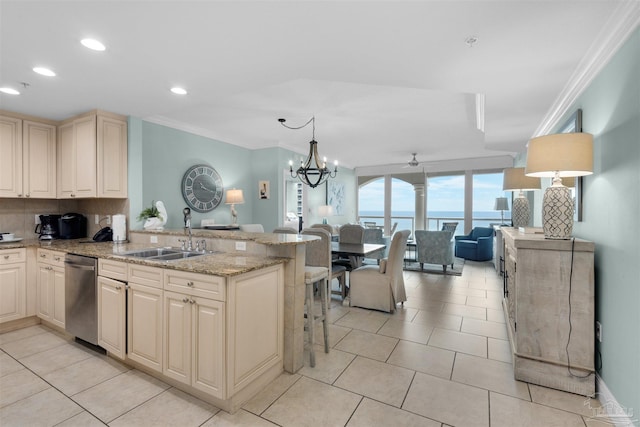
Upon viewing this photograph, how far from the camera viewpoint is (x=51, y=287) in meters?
3.12

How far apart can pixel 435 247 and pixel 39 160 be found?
6.26m

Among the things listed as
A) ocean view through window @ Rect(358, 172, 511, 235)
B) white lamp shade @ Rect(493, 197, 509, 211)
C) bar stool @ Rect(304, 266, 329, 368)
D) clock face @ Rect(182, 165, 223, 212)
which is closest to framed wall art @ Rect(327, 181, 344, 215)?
ocean view through window @ Rect(358, 172, 511, 235)

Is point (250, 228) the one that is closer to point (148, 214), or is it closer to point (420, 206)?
point (148, 214)

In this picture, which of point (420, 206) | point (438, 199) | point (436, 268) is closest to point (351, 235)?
Answer: point (436, 268)

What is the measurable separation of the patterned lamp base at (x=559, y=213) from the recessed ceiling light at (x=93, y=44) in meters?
3.47

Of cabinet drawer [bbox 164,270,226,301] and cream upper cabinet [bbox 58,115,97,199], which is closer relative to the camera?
cabinet drawer [bbox 164,270,226,301]

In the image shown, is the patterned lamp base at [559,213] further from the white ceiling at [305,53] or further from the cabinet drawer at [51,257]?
the cabinet drawer at [51,257]

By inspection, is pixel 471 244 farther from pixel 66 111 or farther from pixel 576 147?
pixel 66 111

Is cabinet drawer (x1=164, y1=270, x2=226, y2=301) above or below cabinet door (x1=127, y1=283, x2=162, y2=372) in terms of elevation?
above

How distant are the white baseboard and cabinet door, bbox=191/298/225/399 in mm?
2340

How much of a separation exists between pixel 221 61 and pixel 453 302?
397cm

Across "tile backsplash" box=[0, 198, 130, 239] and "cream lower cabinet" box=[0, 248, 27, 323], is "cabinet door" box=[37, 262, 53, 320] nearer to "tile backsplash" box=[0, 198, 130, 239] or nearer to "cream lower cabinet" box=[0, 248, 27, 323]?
"cream lower cabinet" box=[0, 248, 27, 323]

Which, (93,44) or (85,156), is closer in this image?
(93,44)

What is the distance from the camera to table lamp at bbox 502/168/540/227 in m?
3.42
